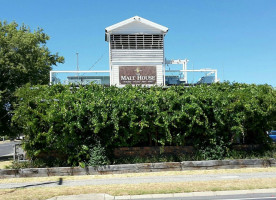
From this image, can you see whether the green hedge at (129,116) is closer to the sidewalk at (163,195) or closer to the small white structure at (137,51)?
the small white structure at (137,51)

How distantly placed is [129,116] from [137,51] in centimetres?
585

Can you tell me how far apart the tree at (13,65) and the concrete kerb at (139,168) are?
7452mm

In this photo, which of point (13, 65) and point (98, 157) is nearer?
point (98, 157)

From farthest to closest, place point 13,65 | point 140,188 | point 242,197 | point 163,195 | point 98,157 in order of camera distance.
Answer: point 13,65, point 98,157, point 140,188, point 163,195, point 242,197

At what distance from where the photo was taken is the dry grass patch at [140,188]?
8.66 m

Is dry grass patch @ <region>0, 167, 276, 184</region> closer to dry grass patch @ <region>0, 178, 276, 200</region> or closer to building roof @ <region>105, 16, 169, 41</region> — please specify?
dry grass patch @ <region>0, 178, 276, 200</region>

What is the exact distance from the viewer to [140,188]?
9234mm

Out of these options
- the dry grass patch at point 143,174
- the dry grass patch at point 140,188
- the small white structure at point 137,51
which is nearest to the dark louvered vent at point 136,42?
the small white structure at point 137,51

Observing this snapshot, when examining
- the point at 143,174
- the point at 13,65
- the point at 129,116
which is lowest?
the point at 143,174

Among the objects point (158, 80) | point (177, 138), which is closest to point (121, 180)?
point (177, 138)

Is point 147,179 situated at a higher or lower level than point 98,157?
lower

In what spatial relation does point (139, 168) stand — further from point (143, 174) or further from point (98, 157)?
point (98, 157)

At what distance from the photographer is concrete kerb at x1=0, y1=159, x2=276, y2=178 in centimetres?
1188

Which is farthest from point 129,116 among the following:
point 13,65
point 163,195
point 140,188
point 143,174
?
point 13,65
